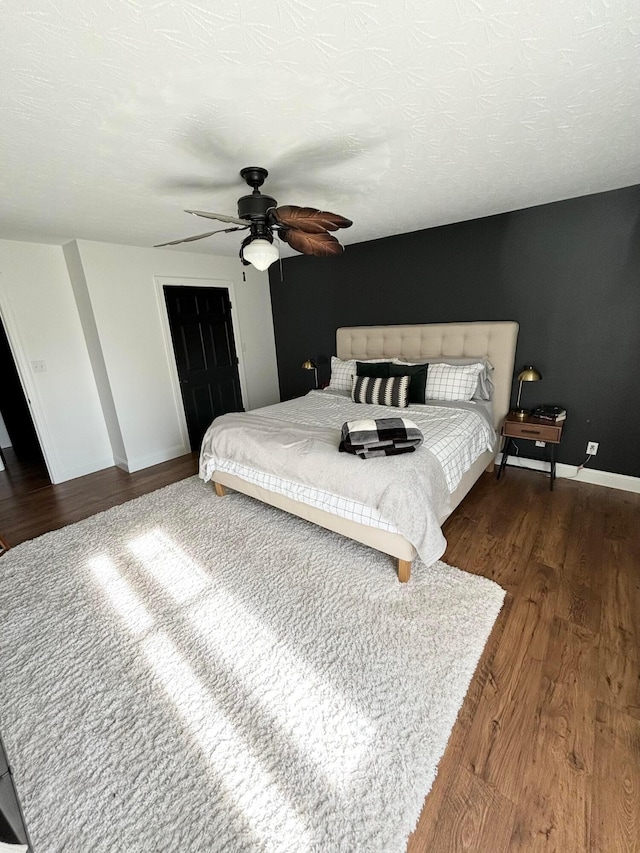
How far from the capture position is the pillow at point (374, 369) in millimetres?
3451

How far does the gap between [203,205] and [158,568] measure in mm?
2533

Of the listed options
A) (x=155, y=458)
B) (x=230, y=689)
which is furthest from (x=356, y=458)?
(x=155, y=458)

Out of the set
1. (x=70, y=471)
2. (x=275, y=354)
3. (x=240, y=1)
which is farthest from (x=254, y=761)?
(x=275, y=354)

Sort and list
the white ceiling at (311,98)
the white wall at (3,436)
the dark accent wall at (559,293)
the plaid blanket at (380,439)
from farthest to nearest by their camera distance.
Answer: the white wall at (3,436)
the dark accent wall at (559,293)
the plaid blanket at (380,439)
the white ceiling at (311,98)

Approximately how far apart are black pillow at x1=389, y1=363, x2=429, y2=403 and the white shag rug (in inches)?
59.3

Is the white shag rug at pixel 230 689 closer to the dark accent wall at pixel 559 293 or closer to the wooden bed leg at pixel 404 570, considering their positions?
the wooden bed leg at pixel 404 570

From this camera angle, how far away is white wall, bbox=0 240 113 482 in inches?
126

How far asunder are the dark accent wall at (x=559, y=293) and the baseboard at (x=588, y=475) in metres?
0.05

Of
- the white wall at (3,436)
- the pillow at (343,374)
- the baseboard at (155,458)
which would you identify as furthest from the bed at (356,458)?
the white wall at (3,436)

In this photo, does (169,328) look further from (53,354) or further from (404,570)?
(404,570)

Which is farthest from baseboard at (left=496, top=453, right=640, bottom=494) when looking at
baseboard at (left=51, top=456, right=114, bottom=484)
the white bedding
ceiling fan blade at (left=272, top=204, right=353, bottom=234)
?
baseboard at (left=51, top=456, right=114, bottom=484)

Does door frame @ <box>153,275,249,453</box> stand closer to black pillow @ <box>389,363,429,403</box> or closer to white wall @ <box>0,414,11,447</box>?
black pillow @ <box>389,363,429,403</box>

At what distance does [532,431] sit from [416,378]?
1073 mm

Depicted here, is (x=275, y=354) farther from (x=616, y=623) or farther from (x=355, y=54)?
(x=616, y=623)
